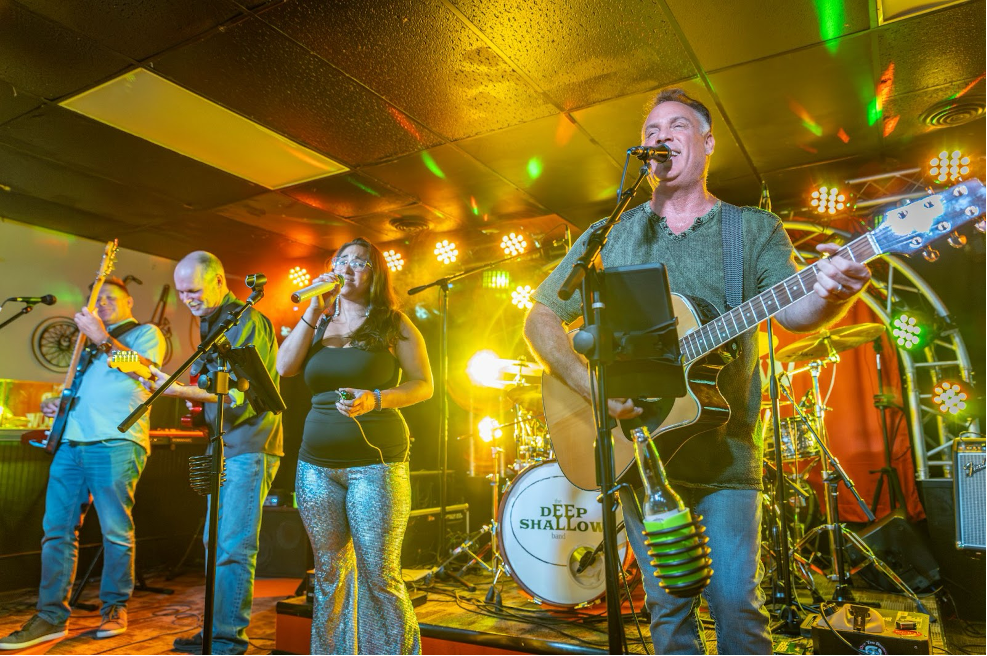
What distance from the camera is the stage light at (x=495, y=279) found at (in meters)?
7.94

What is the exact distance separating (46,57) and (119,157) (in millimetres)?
1545

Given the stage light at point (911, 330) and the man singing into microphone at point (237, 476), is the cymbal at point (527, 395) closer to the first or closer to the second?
the man singing into microphone at point (237, 476)

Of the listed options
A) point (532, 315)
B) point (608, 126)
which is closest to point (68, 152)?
point (608, 126)

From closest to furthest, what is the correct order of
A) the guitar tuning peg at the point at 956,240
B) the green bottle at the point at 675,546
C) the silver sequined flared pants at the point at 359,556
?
1. the green bottle at the point at 675,546
2. the guitar tuning peg at the point at 956,240
3. the silver sequined flared pants at the point at 359,556

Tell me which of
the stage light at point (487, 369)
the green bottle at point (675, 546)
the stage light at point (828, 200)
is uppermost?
the stage light at point (828, 200)

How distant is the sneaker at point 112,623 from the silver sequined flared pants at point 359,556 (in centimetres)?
219

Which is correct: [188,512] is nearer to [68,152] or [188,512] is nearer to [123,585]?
[123,585]

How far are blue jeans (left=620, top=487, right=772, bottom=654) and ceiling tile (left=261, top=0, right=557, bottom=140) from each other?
3.40 m

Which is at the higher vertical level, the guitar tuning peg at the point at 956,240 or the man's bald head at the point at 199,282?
the man's bald head at the point at 199,282

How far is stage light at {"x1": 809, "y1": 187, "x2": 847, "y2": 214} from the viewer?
243 inches

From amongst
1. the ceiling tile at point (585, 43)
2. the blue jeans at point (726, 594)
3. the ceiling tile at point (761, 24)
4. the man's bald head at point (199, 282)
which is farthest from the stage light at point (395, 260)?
the blue jeans at point (726, 594)

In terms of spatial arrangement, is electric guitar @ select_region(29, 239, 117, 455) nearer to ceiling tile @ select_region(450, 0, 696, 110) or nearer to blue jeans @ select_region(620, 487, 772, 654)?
ceiling tile @ select_region(450, 0, 696, 110)

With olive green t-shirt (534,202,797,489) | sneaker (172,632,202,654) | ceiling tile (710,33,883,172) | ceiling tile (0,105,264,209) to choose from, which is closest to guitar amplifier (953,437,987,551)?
ceiling tile (710,33,883,172)

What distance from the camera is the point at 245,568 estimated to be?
3619 mm
